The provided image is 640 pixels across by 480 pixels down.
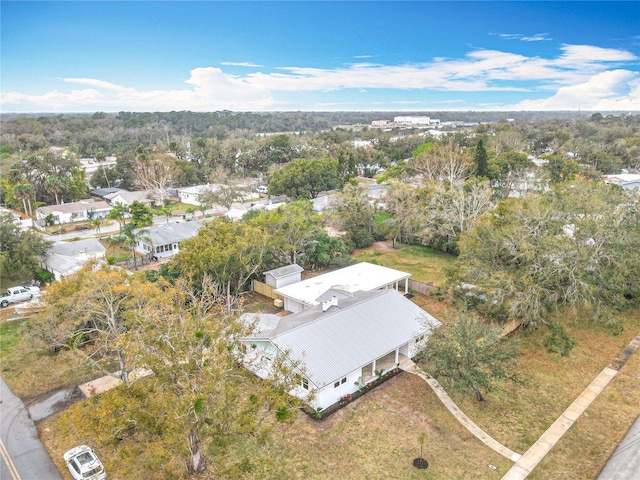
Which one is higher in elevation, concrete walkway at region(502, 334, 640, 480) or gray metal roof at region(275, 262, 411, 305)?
gray metal roof at region(275, 262, 411, 305)

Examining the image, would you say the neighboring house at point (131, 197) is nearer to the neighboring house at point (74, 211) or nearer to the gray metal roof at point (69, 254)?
the neighboring house at point (74, 211)

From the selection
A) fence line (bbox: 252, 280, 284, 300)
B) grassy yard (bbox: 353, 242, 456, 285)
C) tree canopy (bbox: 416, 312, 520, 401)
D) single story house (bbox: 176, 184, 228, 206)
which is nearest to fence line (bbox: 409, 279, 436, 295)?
grassy yard (bbox: 353, 242, 456, 285)

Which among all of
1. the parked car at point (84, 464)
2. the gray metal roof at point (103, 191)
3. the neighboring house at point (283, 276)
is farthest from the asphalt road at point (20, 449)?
the gray metal roof at point (103, 191)

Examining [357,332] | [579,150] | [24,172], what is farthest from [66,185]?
[579,150]

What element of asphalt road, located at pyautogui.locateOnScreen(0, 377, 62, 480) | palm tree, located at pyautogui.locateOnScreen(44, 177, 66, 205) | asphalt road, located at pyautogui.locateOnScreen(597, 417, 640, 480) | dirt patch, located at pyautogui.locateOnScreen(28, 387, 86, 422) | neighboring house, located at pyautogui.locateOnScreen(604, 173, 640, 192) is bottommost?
dirt patch, located at pyautogui.locateOnScreen(28, 387, 86, 422)

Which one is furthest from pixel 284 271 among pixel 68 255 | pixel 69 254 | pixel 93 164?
pixel 93 164

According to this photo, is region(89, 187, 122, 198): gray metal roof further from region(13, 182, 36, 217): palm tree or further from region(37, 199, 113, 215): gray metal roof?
region(13, 182, 36, 217): palm tree

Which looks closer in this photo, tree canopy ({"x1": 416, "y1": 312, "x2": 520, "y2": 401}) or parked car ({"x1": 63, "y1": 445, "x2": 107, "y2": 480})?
parked car ({"x1": 63, "y1": 445, "x2": 107, "y2": 480})

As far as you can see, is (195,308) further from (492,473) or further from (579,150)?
(579,150)

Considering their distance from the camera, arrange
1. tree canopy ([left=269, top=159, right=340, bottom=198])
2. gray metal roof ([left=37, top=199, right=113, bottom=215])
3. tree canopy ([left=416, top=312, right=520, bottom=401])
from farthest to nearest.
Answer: tree canopy ([left=269, top=159, right=340, bottom=198])
gray metal roof ([left=37, top=199, right=113, bottom=215])
tree canopy ([left=416, top=312, right=520, bottom=401])
